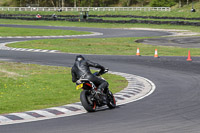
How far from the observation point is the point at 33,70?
23.5 metres

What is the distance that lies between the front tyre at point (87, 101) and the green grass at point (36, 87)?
5.57ft

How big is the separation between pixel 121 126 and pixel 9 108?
4213 millimetres

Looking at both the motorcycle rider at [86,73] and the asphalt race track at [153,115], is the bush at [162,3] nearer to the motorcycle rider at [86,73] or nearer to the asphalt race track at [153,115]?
the asphalt race track at [153,115]

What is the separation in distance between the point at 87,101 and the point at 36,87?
557cm

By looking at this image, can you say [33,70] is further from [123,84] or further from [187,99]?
[187,99]

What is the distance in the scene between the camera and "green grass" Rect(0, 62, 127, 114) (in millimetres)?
14185

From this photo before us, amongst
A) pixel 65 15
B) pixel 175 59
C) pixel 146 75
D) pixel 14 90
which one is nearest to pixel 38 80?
pixel 14 90

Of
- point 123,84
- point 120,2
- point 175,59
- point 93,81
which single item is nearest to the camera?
point 93,81

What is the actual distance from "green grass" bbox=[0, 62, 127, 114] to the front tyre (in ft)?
5.57

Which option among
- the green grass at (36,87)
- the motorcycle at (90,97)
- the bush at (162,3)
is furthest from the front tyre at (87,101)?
the bush at (162,3)

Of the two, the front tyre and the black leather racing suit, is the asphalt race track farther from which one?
the black leather racing suit

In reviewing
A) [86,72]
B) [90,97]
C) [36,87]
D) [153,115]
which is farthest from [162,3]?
[153,115]

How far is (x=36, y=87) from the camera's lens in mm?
17609

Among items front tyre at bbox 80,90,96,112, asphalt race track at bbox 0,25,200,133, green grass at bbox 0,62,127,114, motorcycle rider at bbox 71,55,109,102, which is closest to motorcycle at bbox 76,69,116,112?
front tyre at bbox 80,90,96,112
